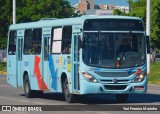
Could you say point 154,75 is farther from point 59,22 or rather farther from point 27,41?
point 59,22

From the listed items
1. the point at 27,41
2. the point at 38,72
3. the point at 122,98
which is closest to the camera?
the point at 122,98

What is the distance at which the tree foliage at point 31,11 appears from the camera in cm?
7219

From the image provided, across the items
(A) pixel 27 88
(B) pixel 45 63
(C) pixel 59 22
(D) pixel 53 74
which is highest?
(C) pixel 59 22

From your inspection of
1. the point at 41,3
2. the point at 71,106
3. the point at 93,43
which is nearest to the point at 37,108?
the point at 71,106

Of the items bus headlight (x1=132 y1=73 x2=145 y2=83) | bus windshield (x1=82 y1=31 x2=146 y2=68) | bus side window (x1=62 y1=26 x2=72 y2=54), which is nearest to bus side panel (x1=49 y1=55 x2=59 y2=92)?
bus side window (x1=62 y1=26 x2=72 y2=54)

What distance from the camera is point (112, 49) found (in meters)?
23.6

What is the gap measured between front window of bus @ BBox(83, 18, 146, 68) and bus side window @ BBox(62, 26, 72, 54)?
1204 mm

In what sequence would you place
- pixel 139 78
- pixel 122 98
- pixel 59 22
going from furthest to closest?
1. pixel 59 22
2. pixel 122 98
3. pixel 139 78

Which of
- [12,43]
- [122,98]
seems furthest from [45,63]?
[12,43]

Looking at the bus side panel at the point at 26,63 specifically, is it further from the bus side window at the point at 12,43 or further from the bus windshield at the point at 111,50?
the bus windshield at the point at 111,50

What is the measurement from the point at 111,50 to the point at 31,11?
50.1 m

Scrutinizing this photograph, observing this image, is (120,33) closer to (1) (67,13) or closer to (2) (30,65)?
(2) (30,65)

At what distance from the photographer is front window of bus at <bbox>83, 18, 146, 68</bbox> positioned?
23.5 metres

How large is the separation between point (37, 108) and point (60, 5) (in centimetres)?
5413
